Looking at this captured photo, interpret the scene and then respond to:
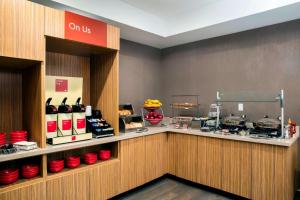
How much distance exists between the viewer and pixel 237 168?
9.46 feet

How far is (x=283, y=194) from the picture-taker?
251 centimetres

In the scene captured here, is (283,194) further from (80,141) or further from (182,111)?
(80,141)

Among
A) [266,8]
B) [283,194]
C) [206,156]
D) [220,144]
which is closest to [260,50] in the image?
[266,8]

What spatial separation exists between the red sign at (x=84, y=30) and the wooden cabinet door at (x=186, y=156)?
1906 mm

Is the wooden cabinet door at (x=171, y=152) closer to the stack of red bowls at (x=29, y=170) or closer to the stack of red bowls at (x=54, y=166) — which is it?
the stack of red bowls at (x=54, y=166)

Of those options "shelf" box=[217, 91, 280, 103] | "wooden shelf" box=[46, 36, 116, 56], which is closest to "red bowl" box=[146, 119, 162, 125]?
"shelf" box=[217, 91, 280, 103]

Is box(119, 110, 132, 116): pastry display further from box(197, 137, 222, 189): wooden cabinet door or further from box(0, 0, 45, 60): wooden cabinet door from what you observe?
box(0, 0, 45, 60): wooden cabinet door

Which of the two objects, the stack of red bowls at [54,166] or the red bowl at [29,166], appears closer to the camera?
the red bowl at [29,166]

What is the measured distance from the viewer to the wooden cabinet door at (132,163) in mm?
2969

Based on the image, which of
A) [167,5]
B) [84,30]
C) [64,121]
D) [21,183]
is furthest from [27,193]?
[167,5]

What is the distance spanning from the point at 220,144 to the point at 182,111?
142 centimetres

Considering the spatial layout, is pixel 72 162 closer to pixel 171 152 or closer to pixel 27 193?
pixel 27 193

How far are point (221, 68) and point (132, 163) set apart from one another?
7.42ft

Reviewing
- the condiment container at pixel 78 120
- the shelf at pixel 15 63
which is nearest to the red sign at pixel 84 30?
the shelf at pixel 15 63
